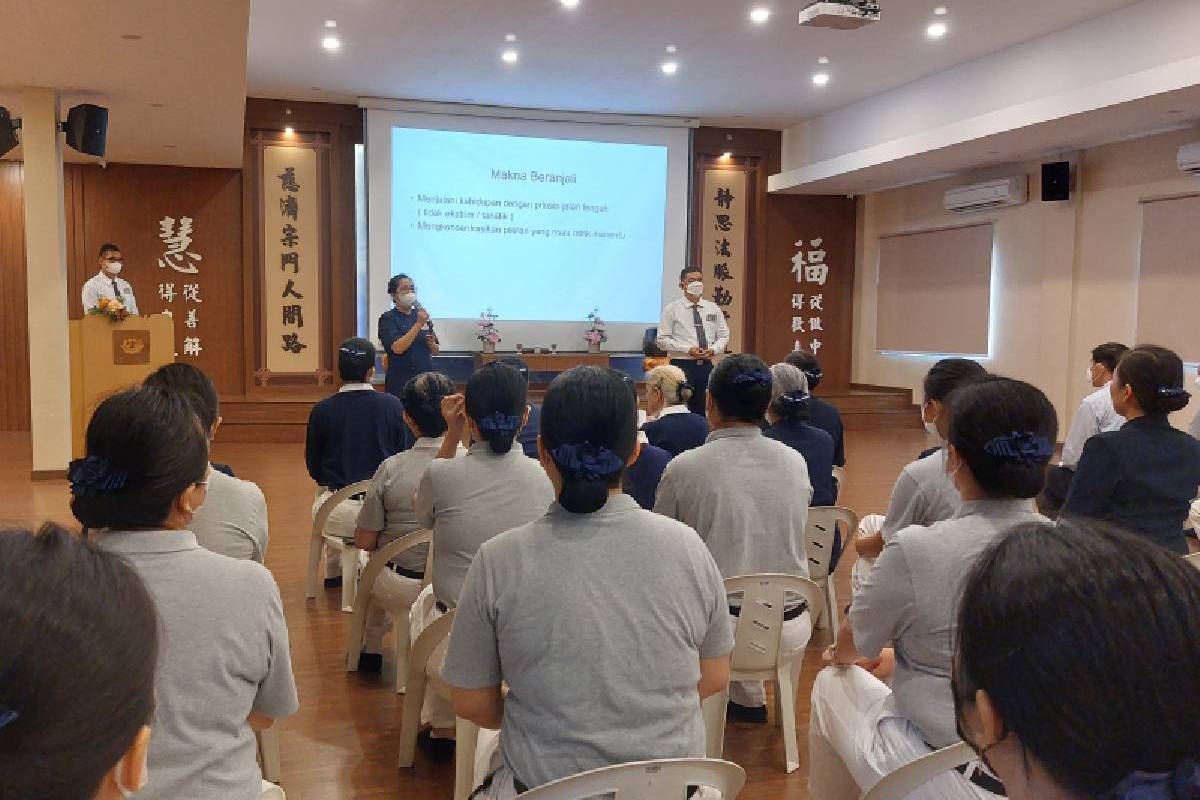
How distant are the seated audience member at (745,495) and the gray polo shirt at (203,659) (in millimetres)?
1417

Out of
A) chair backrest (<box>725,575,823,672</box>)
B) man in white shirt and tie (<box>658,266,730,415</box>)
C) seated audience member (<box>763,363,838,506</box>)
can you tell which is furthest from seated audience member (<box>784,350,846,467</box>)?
man in white shirt and tie (<box>658,266,730,415</box>)

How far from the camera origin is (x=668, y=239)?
432 inches

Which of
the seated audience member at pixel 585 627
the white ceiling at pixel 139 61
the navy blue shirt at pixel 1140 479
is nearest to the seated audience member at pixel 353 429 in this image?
the white ceiling at pixel 139 61

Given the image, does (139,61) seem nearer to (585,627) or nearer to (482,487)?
(482,487)

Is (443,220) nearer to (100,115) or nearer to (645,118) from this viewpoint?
(645,118)

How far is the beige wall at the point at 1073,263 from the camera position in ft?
27.6

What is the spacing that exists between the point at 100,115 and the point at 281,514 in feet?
10.9

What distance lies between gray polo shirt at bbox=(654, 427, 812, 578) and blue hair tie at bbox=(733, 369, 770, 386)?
0.52 ft

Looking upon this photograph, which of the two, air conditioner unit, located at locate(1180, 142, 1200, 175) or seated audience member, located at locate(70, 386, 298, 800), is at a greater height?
air conditioner unit, located at locate(1180, 142, 1200, 175)

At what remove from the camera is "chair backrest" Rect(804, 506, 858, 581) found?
3.53 meters

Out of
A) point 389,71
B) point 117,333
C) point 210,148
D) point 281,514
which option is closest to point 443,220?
point 389,71

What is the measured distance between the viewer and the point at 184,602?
147 centimetres

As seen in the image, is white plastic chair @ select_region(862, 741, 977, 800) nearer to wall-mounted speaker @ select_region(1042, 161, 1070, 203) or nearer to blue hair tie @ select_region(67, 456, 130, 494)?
blue hair tie @ select_region(67, 456, 130, 494)

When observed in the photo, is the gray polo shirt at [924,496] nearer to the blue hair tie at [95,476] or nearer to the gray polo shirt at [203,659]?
the gray polo shirt at [203,659]
